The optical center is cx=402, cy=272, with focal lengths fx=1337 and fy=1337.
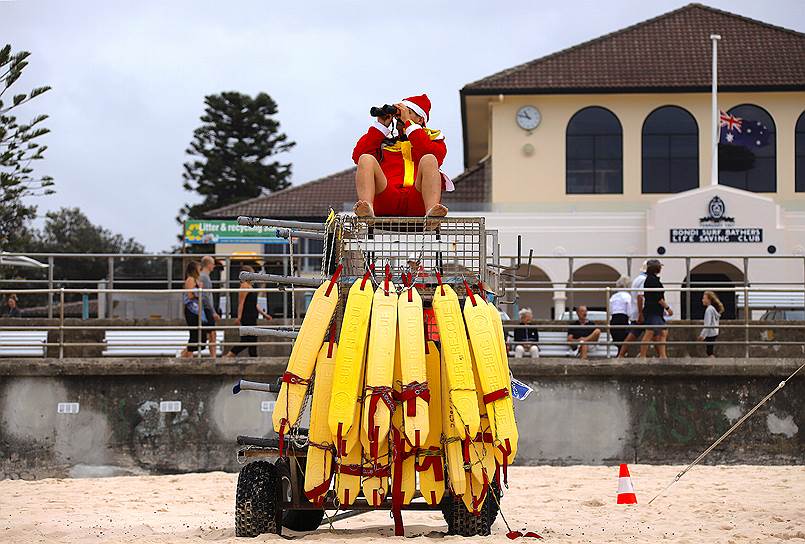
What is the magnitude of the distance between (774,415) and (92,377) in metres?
8.32

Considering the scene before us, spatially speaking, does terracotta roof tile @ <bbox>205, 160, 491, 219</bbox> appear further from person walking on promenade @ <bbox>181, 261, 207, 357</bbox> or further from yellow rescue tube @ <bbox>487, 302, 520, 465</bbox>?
yellow rescue tube @ <bbox>487, 302, 520, 465</bbox>

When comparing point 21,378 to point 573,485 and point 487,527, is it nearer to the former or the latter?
point 573,485

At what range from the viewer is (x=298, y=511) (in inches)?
385

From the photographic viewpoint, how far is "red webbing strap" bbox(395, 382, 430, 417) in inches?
316

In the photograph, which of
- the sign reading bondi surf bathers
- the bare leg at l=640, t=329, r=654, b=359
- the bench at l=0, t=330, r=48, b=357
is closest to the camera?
the bare leg at l=640, t=329, r=654, b=359

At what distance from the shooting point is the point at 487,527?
8727 mm

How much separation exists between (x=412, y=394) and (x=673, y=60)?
3184 cm

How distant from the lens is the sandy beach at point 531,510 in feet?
31.3

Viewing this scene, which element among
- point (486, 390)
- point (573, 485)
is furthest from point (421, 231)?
point (573, 485)

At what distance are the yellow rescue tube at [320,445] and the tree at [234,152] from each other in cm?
6945

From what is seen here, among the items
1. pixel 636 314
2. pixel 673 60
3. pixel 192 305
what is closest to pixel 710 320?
pixel 636 314

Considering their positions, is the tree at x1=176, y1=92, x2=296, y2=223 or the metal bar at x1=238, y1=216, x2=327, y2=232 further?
the tree at x1=176, y1=92, x2=296, y2=223

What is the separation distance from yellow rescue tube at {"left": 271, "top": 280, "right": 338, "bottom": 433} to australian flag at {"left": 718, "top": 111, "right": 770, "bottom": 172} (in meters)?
30.2

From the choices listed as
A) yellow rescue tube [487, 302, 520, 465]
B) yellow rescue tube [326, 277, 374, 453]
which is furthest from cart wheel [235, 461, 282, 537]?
yellow rescue tube [487, 302, 520, 465]
